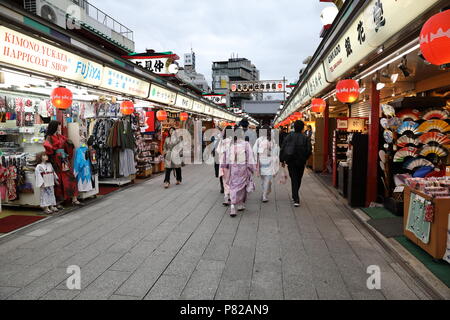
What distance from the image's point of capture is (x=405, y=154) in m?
5.93

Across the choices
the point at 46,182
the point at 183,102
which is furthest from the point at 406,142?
the point at 183,102

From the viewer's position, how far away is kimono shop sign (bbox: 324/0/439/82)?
345 centimetres

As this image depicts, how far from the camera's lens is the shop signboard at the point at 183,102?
14000 millimetres

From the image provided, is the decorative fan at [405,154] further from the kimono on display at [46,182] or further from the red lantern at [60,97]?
the kimono on display at [46,182]

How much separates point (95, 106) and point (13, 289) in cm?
770

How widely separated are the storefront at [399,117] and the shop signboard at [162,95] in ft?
20.2

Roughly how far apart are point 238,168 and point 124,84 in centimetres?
495

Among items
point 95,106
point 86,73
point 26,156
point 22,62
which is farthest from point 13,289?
point 95,106

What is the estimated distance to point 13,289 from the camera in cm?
331

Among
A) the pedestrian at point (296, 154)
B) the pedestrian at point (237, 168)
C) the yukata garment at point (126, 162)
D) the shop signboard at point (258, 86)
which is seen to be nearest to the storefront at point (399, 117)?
the pedestrian at point (296, 154)

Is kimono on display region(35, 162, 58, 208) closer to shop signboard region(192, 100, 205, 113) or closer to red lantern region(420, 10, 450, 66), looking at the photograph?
red lantern region(420, 10, 450, 66)

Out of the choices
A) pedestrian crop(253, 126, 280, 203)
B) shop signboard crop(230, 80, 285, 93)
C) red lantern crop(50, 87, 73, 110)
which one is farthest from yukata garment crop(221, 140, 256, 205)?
shop signboard crop(230, 80, 285, 93)

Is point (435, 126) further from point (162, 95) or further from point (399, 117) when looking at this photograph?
point (162, 95)
